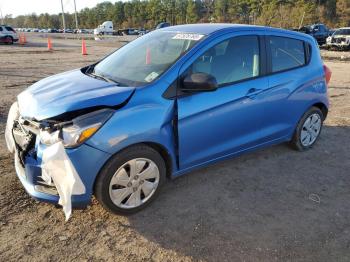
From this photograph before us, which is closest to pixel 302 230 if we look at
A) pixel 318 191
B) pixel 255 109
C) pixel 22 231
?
pixel 318 191

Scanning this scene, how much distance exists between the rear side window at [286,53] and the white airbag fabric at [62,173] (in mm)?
2826

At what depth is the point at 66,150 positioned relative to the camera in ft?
Result: 9.98

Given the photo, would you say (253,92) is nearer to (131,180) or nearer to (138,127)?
(138,127)

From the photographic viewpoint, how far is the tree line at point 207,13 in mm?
64625

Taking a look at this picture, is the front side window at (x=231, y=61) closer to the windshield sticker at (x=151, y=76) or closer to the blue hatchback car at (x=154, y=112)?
the blue hatchback car at (x=154, y=112)

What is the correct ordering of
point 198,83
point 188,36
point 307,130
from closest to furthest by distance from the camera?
1. point 198,83
2. point 188,36
3. point 307,130

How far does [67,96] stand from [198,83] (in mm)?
1259

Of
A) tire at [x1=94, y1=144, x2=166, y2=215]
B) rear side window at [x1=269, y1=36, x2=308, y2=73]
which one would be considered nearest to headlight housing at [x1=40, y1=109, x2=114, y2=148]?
tire at [x1=94, y1=144, x2=166, y2=215]

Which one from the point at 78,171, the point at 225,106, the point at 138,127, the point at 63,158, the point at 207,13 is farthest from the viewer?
the point at 207,13

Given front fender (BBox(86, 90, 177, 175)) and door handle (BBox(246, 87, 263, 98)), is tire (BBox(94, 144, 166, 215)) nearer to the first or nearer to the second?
front fender (BBox(86, 90, 177, 175))

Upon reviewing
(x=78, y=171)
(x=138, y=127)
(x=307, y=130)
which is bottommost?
(x=307, y=130)

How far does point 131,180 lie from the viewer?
3.46m

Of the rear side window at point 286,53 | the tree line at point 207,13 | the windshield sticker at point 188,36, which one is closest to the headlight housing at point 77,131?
the windshield sticker at point 188,36

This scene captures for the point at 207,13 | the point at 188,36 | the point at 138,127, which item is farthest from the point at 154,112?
the point at 207,13
